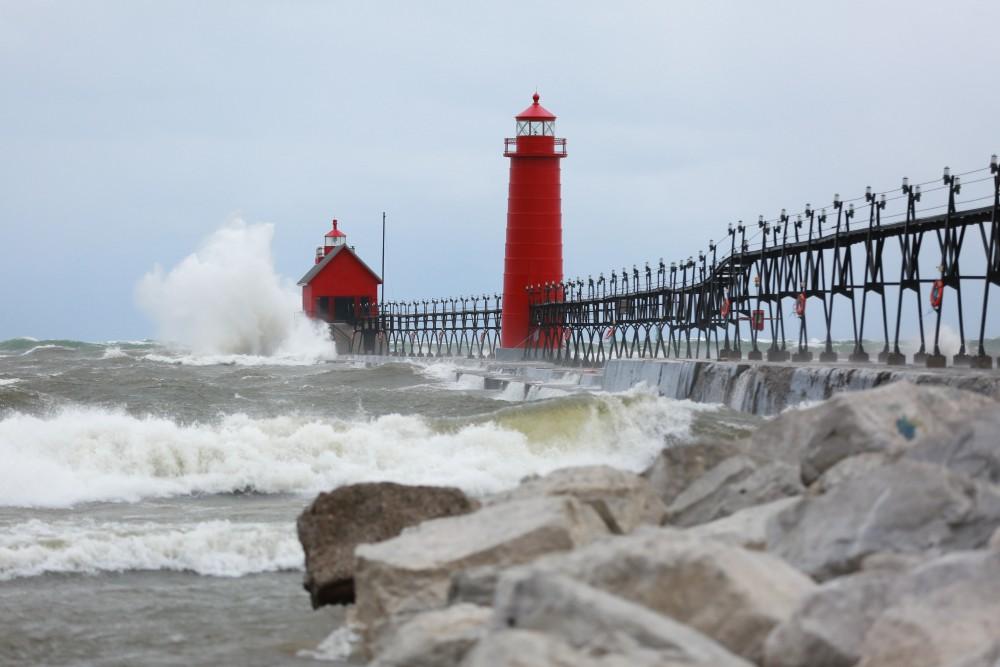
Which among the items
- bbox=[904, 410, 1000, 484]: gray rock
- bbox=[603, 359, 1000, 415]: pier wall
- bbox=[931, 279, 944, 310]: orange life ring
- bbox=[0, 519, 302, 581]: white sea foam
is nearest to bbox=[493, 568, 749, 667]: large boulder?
bbox=[904, 410, 1000, 484]: gray rock

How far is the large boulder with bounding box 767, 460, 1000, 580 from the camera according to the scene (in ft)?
17.6

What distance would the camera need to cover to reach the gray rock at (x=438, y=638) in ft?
15.9

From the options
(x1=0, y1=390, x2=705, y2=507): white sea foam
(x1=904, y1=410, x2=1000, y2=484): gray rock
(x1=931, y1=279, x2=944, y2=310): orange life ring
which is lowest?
(x1=0, y1=390, x2=705, y2=507): white sea foam

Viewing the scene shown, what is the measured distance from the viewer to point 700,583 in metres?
4.69

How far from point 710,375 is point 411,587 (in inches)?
714

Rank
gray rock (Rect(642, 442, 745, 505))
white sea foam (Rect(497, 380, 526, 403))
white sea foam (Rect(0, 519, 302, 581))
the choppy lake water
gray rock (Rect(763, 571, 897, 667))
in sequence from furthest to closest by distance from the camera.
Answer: white sea foam (Rect(497, 380, 526, 403)) < white sea foam (Rect(0, 519, 302, 581)) < gray rock (Rect(642, 442, 745, 505)) < the choppy lake water < gray rock (Rect(763, 571, 897, 667))

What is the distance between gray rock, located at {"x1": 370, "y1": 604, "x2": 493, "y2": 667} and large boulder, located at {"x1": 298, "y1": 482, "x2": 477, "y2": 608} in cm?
236

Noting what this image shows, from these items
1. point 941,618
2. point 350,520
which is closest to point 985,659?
point 941,618

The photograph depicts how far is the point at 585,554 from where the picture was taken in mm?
4949

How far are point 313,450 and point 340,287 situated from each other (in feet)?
169

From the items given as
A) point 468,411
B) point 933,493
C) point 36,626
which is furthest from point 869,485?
point 468,411

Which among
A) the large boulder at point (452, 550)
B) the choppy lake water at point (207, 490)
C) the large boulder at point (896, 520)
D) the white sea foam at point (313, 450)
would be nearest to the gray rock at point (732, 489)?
the large boulder at point (452, 550)

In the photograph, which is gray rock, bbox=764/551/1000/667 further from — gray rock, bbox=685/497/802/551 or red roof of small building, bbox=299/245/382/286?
red roof of small building, bbox=299/245/382/286

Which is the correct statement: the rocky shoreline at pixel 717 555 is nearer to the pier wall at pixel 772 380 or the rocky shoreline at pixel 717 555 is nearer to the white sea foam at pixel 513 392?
the pier wall at pixel 772 380
